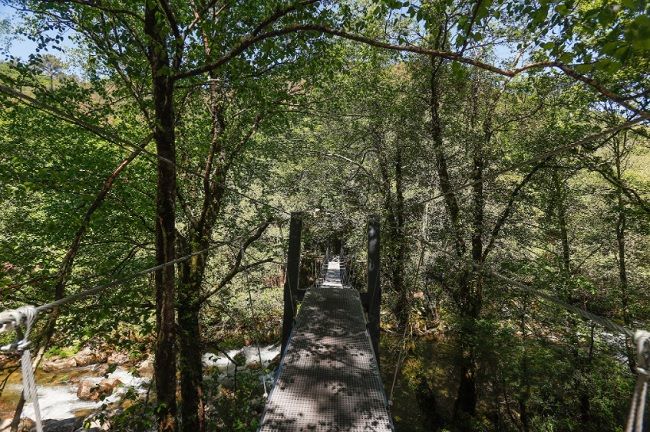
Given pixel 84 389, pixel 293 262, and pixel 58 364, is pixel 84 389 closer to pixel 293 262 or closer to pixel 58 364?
pixel 58 364

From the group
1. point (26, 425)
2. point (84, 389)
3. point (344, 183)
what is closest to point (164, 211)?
point (26, 425)

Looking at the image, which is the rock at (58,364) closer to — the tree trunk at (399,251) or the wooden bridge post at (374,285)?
the tree trunk at (399,251)

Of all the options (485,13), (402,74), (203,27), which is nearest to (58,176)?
(203,27)

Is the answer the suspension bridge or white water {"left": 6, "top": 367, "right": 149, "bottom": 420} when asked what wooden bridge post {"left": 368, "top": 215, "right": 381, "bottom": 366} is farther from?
white water {"left": 6, "top": 367, "right": 149, "bottom": 420}

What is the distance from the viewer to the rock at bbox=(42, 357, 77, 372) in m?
9.00

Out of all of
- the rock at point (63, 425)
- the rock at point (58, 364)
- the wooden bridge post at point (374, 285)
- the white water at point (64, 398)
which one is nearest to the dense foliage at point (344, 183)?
the wooden bridge post at point (374, 285)

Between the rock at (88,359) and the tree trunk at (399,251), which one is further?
the rock at (88,359)

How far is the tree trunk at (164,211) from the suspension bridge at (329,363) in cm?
37

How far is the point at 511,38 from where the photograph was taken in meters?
5.68

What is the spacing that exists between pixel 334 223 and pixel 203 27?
7205mm

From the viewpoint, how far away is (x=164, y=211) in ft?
8.87

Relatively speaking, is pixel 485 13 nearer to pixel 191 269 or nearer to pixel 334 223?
pixel 191 269

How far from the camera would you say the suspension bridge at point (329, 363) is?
920 millimetres

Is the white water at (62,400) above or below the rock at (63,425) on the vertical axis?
below
